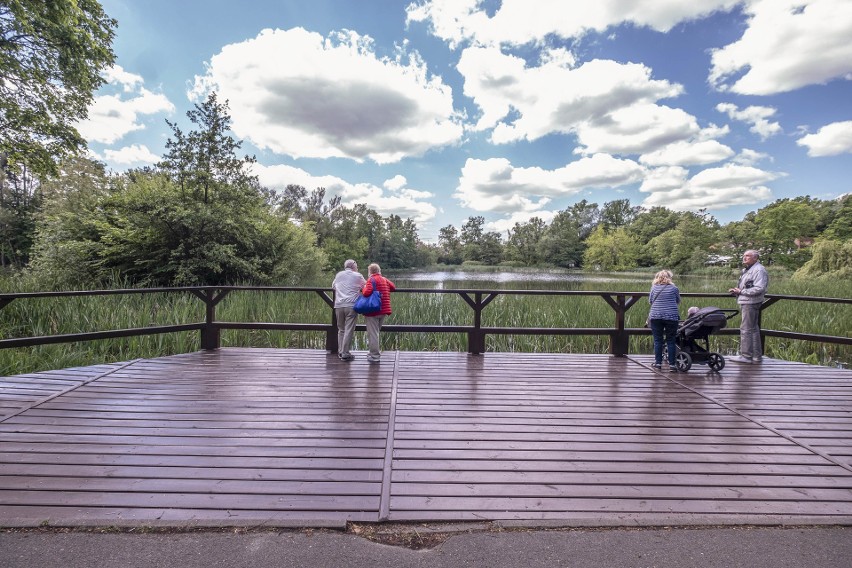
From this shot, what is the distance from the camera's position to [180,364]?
16.6 ft

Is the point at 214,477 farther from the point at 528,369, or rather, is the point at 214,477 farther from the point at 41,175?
the point at 41,175

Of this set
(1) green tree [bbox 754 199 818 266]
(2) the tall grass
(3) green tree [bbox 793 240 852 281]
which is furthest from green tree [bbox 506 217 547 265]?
(2) the tall grass

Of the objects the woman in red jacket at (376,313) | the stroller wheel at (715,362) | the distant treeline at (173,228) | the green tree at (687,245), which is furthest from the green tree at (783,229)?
the woman in red jacket at (376,313)

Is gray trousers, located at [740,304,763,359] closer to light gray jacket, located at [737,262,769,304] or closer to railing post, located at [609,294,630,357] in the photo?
light gray jacket, located at [737,262,769,304]

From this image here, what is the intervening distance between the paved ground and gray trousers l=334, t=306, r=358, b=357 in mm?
3357

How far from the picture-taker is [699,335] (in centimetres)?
515

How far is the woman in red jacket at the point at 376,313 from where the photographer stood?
512cm

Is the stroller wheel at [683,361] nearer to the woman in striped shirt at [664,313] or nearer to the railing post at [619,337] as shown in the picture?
the woman in striped shirt at [664,313]

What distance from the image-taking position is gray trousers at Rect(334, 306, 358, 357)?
17.1ft

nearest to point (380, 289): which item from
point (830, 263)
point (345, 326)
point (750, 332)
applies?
point (345, 326)

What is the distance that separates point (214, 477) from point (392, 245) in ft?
196

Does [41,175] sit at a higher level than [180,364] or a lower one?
higher

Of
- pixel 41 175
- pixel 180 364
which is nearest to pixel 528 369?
pixel 180 364

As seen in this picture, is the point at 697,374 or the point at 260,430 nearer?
the point at 260,430
